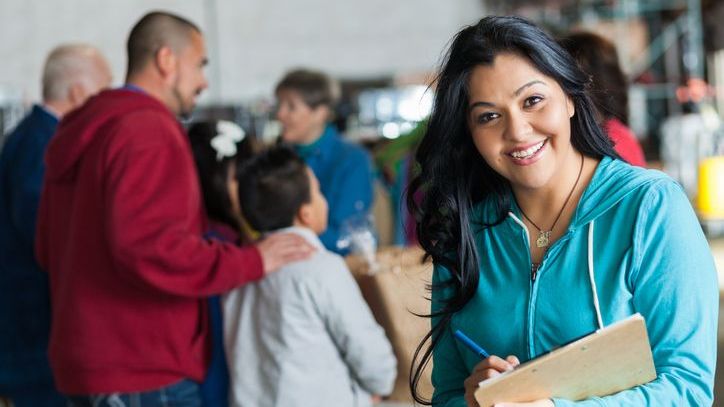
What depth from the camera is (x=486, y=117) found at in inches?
68.4

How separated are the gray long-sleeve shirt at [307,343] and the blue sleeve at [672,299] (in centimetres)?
135

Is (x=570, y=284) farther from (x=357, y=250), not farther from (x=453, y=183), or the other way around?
(x=357, y=250)

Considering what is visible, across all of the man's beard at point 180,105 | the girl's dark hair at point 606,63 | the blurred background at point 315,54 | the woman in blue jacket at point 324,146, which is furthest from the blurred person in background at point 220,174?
the blurred background at point 315,54

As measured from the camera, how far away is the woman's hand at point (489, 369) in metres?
1.58

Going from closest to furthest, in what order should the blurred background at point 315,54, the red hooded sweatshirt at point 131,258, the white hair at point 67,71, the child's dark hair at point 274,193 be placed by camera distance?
the red hooded sweatshirt at point 131,258
the child's dark hair at point 274,193
the white hair at point 67,71
the blurred background at point 315,54

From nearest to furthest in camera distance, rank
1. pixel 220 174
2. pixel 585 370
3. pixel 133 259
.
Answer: pixel 585 370 < pixel 133 259 < pixel 220 174

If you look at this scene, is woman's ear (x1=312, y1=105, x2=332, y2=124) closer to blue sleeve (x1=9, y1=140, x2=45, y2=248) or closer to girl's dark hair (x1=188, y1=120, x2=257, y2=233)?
girl's dark hair (x1=188, y1=120, x2=257, y2=233)

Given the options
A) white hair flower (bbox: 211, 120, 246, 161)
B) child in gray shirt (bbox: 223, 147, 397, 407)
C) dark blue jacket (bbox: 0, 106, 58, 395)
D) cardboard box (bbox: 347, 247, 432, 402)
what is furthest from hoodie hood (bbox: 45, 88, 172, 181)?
cardboard box (bbox: 347, 247, 432, 402)

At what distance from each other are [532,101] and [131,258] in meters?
1.37

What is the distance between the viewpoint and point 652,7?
551 inches

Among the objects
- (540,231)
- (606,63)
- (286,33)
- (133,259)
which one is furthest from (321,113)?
(286,33)

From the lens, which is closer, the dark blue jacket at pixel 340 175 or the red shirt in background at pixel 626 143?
the red shirt in background at pixel 626 143

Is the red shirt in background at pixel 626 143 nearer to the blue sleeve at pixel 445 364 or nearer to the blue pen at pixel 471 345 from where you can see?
the blue sleeve at pixel 445 364

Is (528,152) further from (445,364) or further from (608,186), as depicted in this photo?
(445,364)
